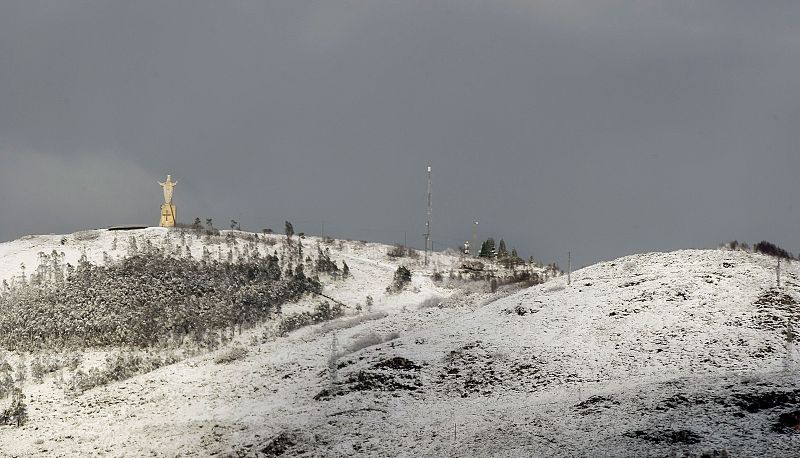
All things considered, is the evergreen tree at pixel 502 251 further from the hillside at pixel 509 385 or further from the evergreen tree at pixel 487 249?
the hillside at pixel 509 385


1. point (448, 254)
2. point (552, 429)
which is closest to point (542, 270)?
point (448, 254)

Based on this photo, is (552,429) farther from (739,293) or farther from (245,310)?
(245,310)

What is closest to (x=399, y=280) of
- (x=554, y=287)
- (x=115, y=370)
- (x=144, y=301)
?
(x=554, y=287)

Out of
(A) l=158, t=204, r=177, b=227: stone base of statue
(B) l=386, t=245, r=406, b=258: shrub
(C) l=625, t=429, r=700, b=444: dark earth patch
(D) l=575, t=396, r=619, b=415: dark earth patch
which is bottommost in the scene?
(C) l=625, t=429, r=700, b=444: dark earth patch

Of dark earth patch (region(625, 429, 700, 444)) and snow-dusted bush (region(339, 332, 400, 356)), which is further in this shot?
snow-dusted bush (region(339, 332, 400, 356))

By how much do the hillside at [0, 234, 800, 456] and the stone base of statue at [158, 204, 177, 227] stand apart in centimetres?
2852

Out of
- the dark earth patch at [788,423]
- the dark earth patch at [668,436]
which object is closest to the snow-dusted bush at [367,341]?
the dark earth patch at [668,436]

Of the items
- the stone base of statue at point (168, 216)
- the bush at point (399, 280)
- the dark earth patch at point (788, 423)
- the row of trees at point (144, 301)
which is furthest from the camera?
the stone base of statue at point (168, 216)

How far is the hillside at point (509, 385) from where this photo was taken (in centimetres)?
2900

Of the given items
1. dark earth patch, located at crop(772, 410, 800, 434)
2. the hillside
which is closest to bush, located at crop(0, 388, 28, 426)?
the hillside

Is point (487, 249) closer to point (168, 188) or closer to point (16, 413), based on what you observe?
point (168, 188)

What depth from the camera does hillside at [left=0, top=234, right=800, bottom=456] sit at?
95.1ft

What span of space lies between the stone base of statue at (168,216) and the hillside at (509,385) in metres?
28.5

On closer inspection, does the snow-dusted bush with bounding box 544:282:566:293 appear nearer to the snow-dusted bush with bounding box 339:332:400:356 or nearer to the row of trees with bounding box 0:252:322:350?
the snow-dusted bush with bounding box 339:332:400:356
